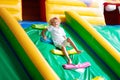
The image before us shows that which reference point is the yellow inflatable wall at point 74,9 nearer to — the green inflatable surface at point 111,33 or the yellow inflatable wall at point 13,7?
the green inflatable surface at point 111,33

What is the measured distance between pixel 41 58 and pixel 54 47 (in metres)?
0.54

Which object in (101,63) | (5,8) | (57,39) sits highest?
(5,8)

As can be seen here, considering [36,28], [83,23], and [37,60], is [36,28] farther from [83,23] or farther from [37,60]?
[37,60]

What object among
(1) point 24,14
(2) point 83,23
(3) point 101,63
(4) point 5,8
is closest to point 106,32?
(2) point 83,23

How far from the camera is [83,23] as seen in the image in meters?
3.44

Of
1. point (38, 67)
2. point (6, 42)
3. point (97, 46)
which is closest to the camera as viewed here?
point (38, 67)

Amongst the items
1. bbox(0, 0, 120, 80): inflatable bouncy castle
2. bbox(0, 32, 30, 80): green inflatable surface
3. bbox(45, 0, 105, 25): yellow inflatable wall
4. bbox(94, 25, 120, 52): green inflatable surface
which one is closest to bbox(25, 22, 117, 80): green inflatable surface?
bbox(0, 0, 120, 80): inflatable bouncy castle

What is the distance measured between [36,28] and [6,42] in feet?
1.84

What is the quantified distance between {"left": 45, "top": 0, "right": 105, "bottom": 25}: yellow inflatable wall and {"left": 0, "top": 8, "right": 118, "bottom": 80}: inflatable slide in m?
0.61

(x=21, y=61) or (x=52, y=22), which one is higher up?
(x=52, y=22)

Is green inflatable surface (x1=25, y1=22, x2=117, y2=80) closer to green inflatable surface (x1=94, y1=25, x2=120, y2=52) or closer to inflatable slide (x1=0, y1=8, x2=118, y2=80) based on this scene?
inflatable slide (x1=0, y1=8, x2=118, y2=80)

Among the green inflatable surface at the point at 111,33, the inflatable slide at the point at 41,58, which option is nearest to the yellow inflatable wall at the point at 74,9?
the green inflatable surface at the point at 111,33

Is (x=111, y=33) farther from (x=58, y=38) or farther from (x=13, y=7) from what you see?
(x=13, y=7)

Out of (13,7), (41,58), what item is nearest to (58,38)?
(41,58)
